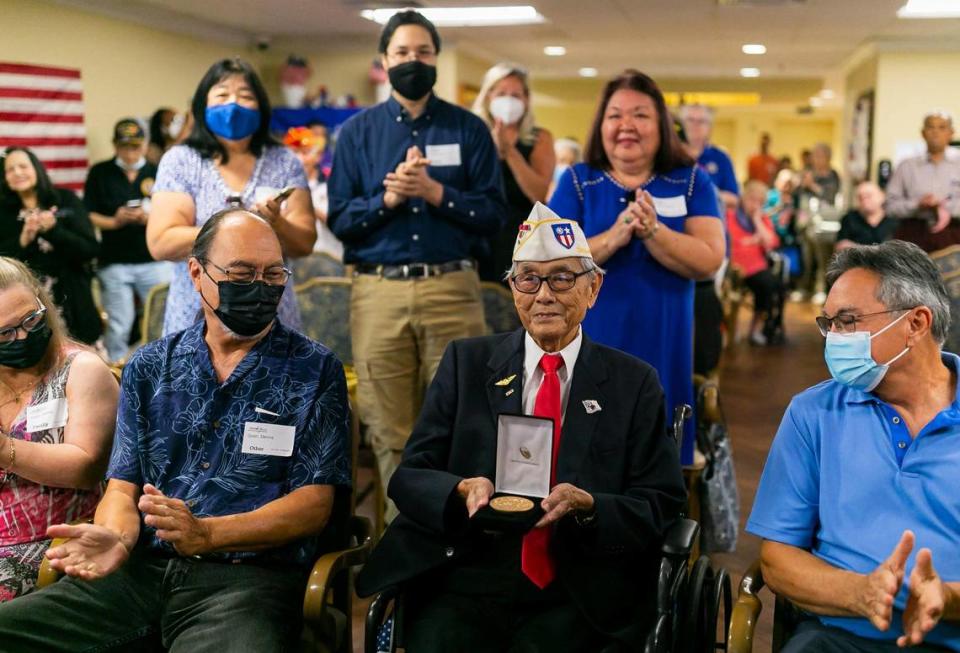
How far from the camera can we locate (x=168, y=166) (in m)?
3.32

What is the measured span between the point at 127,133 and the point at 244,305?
539cm

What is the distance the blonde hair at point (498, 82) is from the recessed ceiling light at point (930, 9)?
5847 mm

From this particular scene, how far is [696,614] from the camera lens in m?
2.08

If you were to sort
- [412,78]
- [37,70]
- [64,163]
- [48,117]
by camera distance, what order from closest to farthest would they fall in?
1. [412,78]
2. [37,70]
3. [48,117]
4. [64,163]

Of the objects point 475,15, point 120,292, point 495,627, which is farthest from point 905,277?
point 475,15

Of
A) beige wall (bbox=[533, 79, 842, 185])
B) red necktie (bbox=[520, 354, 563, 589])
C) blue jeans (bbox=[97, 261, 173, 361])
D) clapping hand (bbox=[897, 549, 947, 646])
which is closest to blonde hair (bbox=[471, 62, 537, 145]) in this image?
red necktie (bbox=[520, 354, 563, 589])

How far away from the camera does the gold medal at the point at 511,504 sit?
1.99m

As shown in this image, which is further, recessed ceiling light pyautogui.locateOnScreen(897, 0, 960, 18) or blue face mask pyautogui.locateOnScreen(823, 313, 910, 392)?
recessed ceiling light pyautogui.locateOnScreen(897, 0, 960, 18)

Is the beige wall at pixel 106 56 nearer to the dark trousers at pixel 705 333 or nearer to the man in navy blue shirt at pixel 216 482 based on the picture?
the dark trousers at pixel 705 333

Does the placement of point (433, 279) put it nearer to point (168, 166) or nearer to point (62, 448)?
point (168, 166)

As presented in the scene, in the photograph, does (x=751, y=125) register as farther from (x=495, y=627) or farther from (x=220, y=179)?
(x=495, y=627)

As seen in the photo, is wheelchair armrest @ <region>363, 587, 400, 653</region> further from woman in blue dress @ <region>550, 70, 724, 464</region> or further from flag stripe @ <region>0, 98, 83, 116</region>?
flag stripe @ <region>0, 98, 83, 116</region>

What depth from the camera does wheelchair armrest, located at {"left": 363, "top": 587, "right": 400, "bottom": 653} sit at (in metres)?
2.05

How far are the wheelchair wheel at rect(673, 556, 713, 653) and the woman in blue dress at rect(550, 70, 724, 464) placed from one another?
1108 millimetres
